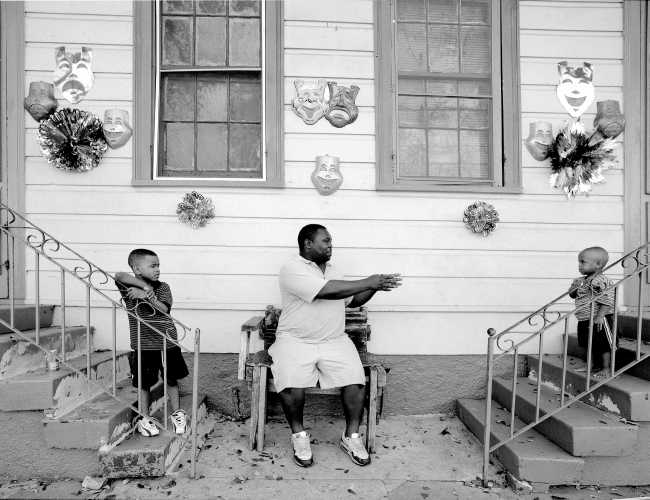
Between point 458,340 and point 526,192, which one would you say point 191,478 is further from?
point 526,192

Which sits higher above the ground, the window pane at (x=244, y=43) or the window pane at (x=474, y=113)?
the window pane at (x=244, y=43)

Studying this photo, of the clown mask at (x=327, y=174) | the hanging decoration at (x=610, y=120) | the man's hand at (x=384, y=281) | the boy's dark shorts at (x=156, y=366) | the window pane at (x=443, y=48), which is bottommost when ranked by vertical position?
the boy's dark shorts at (x=156, y=366)

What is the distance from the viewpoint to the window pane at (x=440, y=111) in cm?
473

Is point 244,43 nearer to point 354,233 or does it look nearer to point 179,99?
point 179,99

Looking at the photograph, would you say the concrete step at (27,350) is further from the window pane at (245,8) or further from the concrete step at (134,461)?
the window pane at (245,8)

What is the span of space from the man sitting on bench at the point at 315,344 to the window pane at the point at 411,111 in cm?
169

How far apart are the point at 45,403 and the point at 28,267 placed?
165cm

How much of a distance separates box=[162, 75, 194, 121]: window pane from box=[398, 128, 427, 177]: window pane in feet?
6.67

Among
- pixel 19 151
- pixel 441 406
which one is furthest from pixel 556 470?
pixel 19 151

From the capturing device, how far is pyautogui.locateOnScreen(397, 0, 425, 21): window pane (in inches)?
183

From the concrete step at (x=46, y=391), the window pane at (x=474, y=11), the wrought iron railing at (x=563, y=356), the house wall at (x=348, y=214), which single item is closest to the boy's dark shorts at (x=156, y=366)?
the concrete step at (x=46, y=391)

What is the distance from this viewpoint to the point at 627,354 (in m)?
3.77

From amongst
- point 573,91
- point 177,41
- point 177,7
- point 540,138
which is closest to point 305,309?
point 540,138

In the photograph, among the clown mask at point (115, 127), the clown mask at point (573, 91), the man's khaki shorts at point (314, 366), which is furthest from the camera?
the clown mask at point (573, 91)
